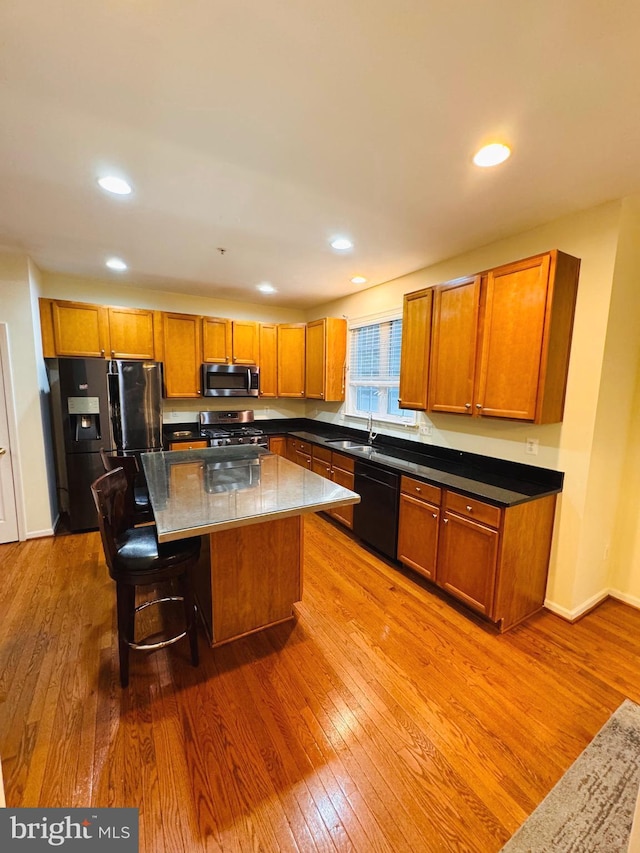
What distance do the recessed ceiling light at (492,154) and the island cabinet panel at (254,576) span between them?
2.17 m

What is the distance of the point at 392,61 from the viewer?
124 cm

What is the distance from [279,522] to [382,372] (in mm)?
2479

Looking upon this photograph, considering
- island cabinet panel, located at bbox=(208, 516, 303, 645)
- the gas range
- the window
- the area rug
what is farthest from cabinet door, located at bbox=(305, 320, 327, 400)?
the area rug

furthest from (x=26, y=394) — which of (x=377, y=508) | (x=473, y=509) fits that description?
(x=473, y=509)

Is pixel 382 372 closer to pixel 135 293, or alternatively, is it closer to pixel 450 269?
pixel 450 269

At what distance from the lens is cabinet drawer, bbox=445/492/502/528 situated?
2.21 m

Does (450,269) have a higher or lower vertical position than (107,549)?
higher

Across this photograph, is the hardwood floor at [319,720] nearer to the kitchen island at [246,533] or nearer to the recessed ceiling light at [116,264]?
the kitchen island at [246,533]

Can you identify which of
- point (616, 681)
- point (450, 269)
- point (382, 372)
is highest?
point (450, 269)

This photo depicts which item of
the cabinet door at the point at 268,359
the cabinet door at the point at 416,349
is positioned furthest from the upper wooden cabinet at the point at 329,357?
the cabinet door at the point at 416,349

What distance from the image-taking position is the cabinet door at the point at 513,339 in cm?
222

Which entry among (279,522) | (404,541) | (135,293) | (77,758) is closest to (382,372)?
(404,541)

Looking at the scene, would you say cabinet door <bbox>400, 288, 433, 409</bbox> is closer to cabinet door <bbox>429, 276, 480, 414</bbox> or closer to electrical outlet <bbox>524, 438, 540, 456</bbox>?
cabinet door <bbox>429, 276, 480, 414</bbox>

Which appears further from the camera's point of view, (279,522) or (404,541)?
(404,541)
